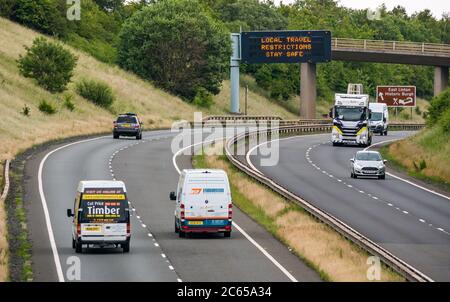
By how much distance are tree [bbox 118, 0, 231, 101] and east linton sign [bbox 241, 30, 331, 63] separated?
6.56 meters

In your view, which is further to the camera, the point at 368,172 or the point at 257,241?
the point at 368,172

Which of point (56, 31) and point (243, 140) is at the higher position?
point (56, 31)

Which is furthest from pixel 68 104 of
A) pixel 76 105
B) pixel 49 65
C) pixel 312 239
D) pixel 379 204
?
pixel 312 239

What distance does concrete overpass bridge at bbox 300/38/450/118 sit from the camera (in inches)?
4926

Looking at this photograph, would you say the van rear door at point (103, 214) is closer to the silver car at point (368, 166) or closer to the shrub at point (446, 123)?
the silver car at point (368, 166)

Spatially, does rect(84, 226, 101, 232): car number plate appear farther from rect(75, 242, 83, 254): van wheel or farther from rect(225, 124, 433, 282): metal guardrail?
rect(225, 124, 433, 282): metal guardrail

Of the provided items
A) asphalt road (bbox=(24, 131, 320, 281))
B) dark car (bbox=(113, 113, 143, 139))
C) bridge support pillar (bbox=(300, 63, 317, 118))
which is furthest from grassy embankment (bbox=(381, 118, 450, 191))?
bridge support pillar (bbox=(300, 63, 317, 118))

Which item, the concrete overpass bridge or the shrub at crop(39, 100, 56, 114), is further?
the concrete overpass bridge

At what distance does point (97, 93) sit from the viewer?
4587 inches

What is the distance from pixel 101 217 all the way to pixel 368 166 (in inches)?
1216

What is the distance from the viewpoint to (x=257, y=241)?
4216cm
